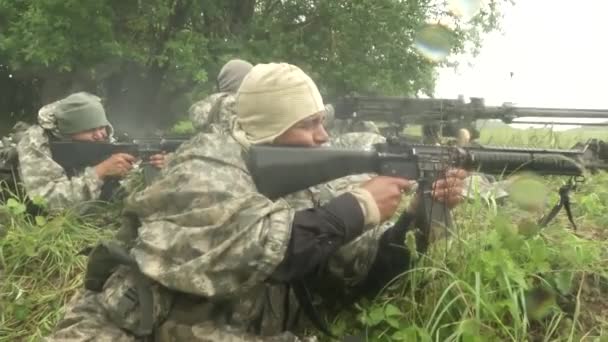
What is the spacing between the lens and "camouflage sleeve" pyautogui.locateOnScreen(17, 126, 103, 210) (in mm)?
4910

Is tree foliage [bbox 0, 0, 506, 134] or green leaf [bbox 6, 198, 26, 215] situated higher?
tree foliage [bbox 0, 0, 506, 134]

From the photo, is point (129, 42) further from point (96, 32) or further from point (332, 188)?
point (332, 188)

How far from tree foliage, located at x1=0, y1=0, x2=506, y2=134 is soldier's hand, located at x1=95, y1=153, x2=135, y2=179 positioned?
18.4 ft

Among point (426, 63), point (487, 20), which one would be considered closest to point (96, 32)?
point (426, 63)

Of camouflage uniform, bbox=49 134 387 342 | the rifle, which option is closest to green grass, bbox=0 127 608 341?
camouflage uniform, bbox=49 134 387 342

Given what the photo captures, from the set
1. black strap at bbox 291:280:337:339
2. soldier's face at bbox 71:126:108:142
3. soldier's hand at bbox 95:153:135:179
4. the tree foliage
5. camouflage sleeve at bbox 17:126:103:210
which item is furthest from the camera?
the tree foliage

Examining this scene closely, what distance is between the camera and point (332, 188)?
3.28 meters

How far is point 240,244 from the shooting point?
245cm

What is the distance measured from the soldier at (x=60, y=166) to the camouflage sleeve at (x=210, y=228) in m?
2.35

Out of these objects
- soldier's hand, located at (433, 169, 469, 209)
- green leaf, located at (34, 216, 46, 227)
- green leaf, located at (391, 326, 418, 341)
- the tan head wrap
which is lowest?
green leaf, located at (391, 326, 418, 341)

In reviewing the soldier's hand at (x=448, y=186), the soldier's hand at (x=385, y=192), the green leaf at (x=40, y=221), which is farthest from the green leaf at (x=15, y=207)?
the soldier's hand at (x=448, y=186)

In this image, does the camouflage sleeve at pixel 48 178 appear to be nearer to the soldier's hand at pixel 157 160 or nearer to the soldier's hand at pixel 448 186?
the soldier's hand at pixel 157 160

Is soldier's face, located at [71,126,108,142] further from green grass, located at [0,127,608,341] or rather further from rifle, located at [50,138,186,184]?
green grass, located at [0,127,608,341]

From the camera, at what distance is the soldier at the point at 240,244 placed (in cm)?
249
